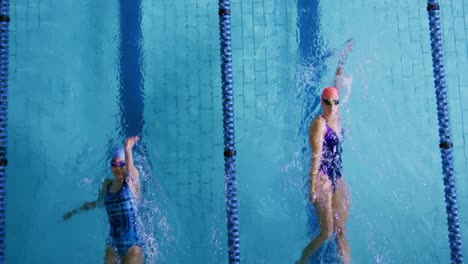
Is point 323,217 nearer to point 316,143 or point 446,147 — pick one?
point 316,143

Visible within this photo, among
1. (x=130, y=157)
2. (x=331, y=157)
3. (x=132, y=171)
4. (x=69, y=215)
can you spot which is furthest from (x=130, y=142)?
(x=331, y=157)

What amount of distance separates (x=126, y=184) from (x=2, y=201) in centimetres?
86

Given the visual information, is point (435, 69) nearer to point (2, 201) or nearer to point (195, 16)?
point (195, 16)

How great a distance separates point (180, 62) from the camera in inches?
217

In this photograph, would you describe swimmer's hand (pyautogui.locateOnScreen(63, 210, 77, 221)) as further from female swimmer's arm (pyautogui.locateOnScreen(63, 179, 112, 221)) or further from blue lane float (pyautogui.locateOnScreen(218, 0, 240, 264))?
blue lane float (pyautogui.locateOnScreen(218, 0, 240, 264))

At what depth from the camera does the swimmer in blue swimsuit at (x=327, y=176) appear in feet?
15.5

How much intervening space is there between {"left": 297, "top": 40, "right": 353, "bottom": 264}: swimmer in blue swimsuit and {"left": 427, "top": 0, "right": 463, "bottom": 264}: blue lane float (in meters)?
0.75

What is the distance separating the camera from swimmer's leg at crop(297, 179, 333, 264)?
471cm

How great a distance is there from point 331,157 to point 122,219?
1.58 meters

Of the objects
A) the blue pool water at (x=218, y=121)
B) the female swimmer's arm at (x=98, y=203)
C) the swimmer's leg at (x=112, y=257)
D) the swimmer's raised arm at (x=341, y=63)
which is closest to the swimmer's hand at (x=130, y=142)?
the blue pool water at (x=218, y=121)

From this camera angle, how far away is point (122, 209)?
4602 millimetres

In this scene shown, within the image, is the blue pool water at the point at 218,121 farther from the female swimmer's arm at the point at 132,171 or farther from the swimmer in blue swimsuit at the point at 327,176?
the swimmer in blue swimsuit at the point at 327,176

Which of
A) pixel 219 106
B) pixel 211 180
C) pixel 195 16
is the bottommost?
pixel 211 180

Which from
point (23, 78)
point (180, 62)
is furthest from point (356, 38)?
point (23, 78)
